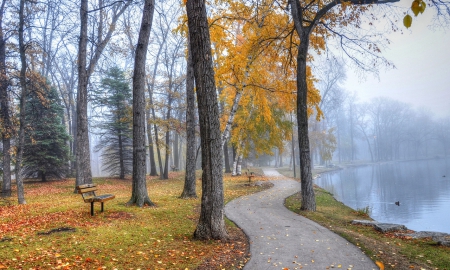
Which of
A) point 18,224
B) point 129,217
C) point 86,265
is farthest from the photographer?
point 129,217

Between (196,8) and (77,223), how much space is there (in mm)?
5552

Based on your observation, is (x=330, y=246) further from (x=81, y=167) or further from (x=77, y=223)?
(x=81, y=167)

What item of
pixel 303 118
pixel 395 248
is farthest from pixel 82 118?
pixel 395 248

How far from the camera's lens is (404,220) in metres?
11.7

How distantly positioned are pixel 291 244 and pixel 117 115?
17809 mm

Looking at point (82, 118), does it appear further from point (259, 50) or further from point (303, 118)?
point (303, 118)

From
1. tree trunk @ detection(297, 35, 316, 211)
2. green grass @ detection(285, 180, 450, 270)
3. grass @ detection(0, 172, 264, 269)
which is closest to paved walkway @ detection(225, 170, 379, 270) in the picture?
green grass @ detection(285, 180, 450, 270)

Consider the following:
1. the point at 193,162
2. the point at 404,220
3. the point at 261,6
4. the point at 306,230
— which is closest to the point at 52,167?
the point at 193,162

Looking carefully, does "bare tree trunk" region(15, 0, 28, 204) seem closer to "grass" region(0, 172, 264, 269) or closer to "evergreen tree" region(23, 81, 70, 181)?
"grass" region(0, 172, 264, 269)

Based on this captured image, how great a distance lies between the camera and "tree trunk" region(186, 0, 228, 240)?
603 centimetres

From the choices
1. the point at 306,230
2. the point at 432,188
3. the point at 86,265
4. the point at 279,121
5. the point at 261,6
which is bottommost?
the point at 432,188

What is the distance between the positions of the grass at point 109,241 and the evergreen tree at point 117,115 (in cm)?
1229

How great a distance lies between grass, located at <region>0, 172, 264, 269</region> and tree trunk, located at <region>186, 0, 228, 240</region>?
1.22 ft

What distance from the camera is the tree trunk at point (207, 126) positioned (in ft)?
19.8
